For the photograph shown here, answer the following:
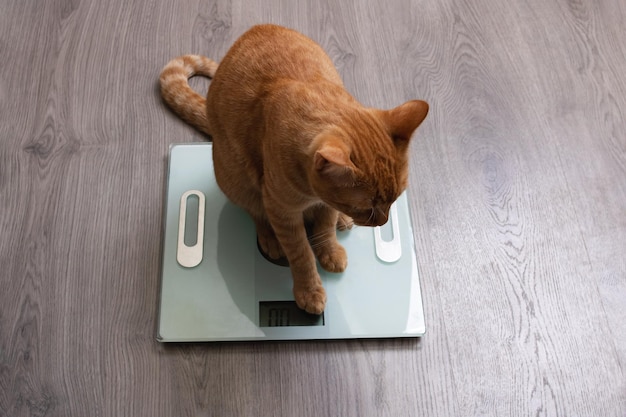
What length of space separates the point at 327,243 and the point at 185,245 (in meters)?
0.34

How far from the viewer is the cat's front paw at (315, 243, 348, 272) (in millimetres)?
1217

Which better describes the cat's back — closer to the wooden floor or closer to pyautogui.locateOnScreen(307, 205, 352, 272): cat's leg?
pyautogui.locateOnScreen(307, 205, 352, 272): cat's leg

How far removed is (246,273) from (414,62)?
0.80 metres

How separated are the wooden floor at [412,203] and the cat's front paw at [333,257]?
0.57 ft

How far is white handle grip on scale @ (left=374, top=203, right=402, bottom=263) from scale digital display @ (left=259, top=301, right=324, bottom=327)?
203mm

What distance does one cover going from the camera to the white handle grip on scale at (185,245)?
125 cm

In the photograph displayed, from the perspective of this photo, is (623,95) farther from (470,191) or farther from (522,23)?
(470,191)

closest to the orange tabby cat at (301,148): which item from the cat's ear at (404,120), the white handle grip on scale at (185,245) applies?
the cat's ear at (404,120)

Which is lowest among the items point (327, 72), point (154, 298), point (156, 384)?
point (156, 384)

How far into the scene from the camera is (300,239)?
1.10 meters

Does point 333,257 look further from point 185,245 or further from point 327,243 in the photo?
point 185,245

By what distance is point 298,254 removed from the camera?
1.12m

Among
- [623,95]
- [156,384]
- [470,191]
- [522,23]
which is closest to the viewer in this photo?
[156,384]

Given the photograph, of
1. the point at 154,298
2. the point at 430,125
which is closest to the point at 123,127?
the point at 154,298
